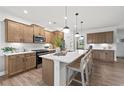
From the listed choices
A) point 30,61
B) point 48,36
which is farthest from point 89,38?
point 30,61

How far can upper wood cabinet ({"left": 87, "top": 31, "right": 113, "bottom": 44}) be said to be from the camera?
701 cm

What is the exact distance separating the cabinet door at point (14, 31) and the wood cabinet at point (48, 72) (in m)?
2.05

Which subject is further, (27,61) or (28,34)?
(28,34)

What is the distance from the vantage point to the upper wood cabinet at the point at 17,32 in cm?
395

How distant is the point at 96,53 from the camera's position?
24.4 feet

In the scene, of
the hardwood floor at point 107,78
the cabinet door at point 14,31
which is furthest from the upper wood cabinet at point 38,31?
the hardwood floor at point 107,78

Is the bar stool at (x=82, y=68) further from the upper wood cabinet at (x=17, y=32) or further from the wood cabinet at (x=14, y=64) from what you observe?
the upper wood cabinet at (x=17, y=32)

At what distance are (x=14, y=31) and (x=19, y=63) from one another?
141 centimetres

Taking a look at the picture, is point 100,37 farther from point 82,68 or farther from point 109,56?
point 82,68

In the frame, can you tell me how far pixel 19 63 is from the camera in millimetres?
4062
